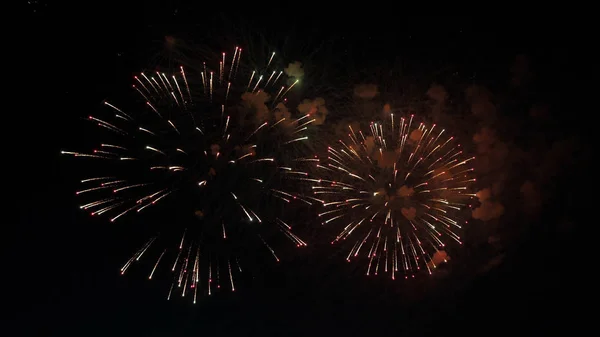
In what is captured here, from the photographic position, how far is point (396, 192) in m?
3.80

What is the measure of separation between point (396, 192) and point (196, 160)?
1.51 meters

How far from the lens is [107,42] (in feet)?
12.7

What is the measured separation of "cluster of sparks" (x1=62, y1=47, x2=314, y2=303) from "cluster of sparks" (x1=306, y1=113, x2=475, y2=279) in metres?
0.31

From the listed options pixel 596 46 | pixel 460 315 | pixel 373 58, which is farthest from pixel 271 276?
pixel 596 46

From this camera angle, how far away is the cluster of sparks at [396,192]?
3820 mm

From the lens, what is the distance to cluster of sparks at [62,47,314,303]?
372 centimetres

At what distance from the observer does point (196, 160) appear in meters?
3.72

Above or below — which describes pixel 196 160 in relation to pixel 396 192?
above

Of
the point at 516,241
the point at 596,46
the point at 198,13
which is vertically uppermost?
the point at 198,13

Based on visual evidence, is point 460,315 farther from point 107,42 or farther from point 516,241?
point 107,42

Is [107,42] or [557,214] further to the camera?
[557,214]

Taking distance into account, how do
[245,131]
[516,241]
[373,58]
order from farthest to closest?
[516,241] < [373,58] < [245,131]

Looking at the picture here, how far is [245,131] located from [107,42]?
4.21ft

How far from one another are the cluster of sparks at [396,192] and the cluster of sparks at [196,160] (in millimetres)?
308
